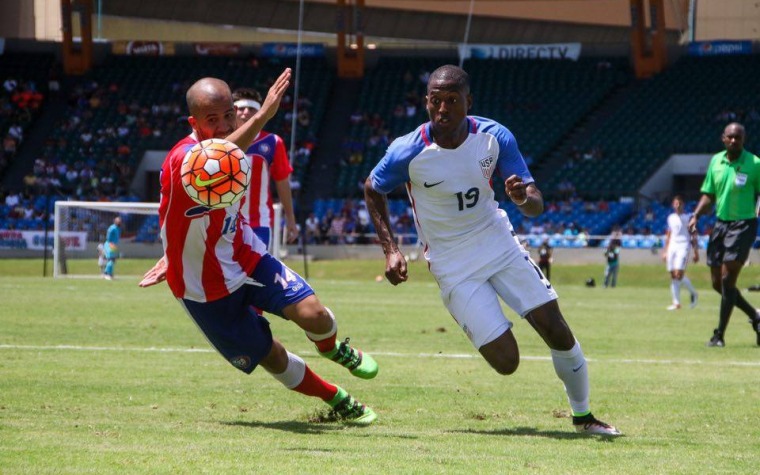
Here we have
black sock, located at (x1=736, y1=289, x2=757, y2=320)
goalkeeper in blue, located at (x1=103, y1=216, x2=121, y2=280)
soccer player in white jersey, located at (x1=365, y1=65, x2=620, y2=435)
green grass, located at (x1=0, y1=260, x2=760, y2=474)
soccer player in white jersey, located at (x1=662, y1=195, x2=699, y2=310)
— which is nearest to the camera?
green grass, located at (x1=0, y1=260, x2=760, y2=474)

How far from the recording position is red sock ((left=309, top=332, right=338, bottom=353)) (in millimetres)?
7805

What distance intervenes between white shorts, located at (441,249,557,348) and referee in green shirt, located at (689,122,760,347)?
7.14 meters

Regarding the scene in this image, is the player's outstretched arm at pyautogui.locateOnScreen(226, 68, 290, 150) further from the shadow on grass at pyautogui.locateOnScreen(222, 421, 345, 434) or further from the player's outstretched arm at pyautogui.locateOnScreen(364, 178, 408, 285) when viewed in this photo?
the shadow on grass at pyautogui.locateOnScreen(222, 421, 345, 434)

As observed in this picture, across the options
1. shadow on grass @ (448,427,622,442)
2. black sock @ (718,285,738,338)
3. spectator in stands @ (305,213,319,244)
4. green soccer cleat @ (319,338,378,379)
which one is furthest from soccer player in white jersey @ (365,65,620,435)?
spectator in stands @ (305,213,319,244)

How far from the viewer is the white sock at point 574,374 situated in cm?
745

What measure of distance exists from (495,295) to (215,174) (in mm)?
2080

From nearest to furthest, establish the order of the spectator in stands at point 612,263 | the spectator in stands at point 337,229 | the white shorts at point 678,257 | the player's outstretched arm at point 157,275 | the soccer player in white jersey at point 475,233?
the soccer player in white jersey at point 475,233 → the player's outstretched arm at point 157,275 → the white shorts at point 678,257 → the spectator in stands at point 612,263 → the spectator in stands at point 337,229

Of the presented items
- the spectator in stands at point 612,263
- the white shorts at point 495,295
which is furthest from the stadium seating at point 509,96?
the white shorts at point 495,295

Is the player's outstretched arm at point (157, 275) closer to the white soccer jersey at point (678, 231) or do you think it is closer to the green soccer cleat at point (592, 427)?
the green soccer cleat at point (592, 427)

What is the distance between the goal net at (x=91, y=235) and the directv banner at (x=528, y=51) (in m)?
A: 21.7

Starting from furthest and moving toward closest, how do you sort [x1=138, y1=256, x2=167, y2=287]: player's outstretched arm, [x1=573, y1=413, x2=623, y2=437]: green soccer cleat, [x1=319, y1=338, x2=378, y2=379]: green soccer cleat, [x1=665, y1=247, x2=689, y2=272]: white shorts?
[x1=665, y1=247, x2=689, y2=272]: white shorts → [x1=319, y1=338, x2=378, y2=379]: green soccer cleat → [x1=138, y1=256, x2=167, y2=287]: player's outstretched arm → [x1=573, y1=413, x2=623, y2=437]: green soccer cleat

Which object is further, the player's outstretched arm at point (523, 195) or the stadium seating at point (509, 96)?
the stadium seating at point (509, 96)

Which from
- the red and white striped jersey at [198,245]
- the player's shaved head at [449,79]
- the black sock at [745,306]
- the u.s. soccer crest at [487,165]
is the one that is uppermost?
the player's shaved head at [449,79]

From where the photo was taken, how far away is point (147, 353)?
12336 mm
